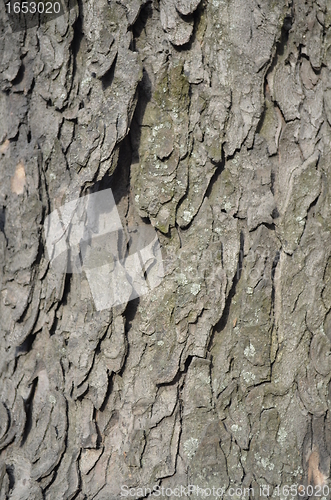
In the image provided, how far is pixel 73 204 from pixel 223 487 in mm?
1003

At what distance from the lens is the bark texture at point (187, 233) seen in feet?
4.51

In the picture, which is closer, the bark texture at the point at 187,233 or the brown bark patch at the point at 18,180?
the bark texture at the point at 187,233

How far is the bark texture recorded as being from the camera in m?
1.38

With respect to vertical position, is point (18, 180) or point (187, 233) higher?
point (18, 180)

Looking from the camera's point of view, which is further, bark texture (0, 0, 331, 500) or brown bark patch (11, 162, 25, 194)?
brown bark patch (11, 162, 25, 194)

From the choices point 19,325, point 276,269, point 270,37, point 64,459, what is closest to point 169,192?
point 276,269

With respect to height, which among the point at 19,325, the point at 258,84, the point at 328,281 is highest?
the point at 258,84

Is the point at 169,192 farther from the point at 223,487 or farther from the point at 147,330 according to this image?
the point at 223,487

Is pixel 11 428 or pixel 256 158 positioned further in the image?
pixel 11 428

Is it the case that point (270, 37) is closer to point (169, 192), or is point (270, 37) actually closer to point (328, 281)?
point (169, 192)

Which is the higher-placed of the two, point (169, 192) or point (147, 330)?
point (169, 192)

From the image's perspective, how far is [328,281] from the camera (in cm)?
143

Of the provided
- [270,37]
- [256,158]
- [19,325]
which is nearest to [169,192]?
[256,158]

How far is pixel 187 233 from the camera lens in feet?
4.66
